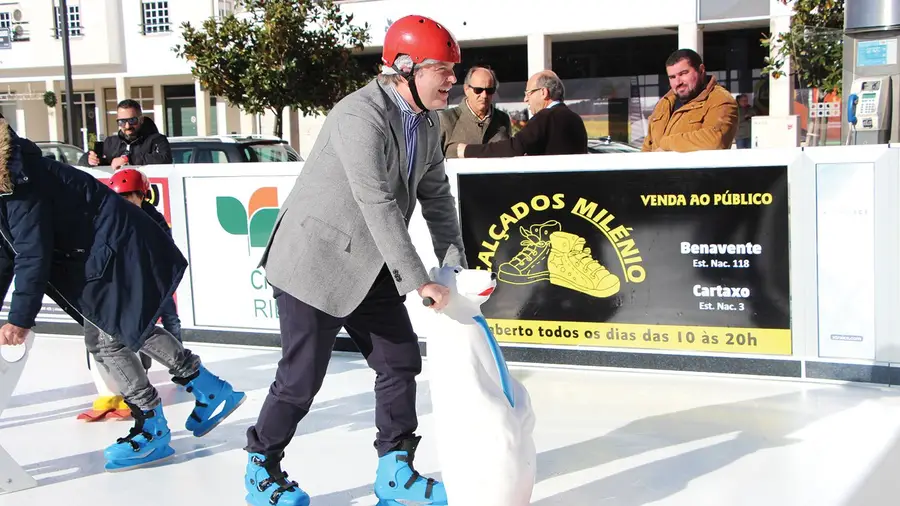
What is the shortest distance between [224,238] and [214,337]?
2.42ft

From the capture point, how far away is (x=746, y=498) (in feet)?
11.3

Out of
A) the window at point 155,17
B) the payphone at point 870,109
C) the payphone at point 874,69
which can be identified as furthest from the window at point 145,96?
the payphone at point 870,109

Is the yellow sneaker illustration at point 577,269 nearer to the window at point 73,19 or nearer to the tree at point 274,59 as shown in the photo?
the tree at point 274,59

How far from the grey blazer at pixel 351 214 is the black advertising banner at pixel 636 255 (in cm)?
229

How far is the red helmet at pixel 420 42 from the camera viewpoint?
3.02 meters

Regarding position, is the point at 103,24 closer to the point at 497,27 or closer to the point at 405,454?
the point at 497,27

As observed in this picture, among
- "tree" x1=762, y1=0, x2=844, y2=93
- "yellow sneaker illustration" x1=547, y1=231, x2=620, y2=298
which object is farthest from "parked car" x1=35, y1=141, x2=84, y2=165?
"yellow sneaker illustration" x1=547, y1=231, x2=620, y2=298

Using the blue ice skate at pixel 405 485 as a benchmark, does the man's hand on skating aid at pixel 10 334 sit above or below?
above

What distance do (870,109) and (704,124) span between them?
15.1ft

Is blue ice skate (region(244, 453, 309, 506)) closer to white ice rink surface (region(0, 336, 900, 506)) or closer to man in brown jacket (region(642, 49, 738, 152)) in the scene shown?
white ice rink surface (region(0, 336, 900, 506))

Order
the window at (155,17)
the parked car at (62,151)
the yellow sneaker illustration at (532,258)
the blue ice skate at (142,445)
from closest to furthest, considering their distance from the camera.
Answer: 1. the blue ice skate at (142,445)
2. the yellow sneaker illustration at (532,258)
3. the parked car at (62,151)
4. the window at (155,17)

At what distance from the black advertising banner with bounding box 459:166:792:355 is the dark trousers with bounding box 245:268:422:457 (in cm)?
219

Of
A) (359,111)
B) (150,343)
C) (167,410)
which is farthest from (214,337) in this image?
(359,111)

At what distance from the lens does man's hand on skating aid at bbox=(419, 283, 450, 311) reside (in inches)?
117
